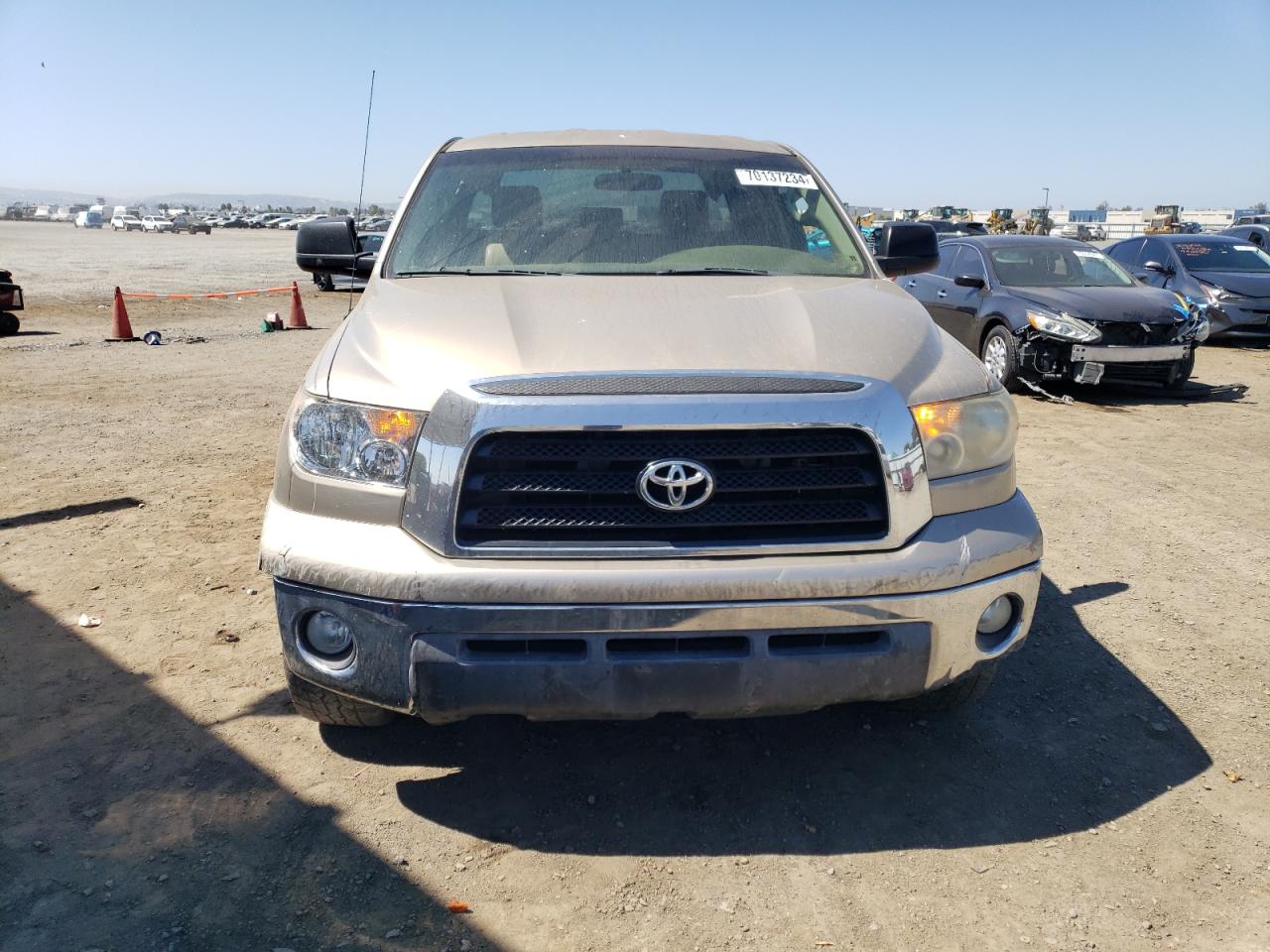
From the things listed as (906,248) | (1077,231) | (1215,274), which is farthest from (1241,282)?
(1077,231)

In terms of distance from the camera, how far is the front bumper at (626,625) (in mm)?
2457

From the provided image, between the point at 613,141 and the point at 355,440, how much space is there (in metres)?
2.38

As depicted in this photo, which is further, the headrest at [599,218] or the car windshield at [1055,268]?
the car windshield at [1055,268]

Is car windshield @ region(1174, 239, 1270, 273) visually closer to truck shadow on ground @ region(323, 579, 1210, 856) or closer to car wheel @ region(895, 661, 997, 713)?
truck shadow on ground @ region(323, 579, 1210, 856)

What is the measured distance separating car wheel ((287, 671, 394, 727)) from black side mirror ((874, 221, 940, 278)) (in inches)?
112

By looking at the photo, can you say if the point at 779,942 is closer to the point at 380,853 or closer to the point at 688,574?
the point at 688,574

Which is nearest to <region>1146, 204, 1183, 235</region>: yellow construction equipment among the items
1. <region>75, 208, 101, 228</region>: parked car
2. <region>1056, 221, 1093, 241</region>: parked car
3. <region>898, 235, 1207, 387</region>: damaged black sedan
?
<region>1056, 221, 1093, 241</region>: parked car

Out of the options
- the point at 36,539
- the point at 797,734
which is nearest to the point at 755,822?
the point at 797,734

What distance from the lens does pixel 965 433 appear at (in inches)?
109

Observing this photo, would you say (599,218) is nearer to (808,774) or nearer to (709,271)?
(709,271)

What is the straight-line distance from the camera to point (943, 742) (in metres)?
3.33

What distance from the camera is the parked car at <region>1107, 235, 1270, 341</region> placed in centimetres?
1381

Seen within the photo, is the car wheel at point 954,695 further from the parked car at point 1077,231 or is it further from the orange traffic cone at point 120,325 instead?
the parked car at point 1077,231

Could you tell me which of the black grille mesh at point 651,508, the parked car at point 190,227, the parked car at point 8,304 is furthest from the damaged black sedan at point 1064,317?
the parked car at point 190,227
